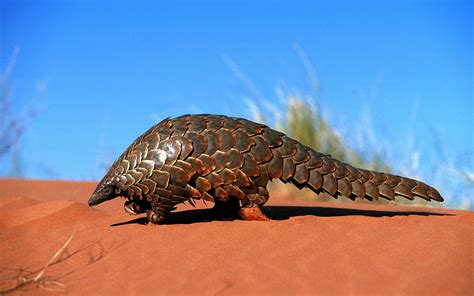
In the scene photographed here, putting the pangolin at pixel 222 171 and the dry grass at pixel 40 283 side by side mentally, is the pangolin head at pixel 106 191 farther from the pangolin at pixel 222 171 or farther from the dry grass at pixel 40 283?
the dry grass at pixel 40 283

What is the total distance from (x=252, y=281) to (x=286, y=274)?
10.6 inches

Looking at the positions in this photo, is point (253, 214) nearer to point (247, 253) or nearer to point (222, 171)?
point (222, 171)

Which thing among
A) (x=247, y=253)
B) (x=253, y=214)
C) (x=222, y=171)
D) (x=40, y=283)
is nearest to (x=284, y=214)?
(x=253, y=214)

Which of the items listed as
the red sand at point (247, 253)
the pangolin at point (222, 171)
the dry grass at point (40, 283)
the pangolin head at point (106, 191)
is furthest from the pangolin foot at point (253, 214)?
the dry grass at point (40, 283)

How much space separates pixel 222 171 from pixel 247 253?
103cm

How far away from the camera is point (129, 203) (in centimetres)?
583

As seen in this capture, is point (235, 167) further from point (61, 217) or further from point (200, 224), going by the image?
point (61, 217)

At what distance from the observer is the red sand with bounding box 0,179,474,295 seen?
3.82 metres

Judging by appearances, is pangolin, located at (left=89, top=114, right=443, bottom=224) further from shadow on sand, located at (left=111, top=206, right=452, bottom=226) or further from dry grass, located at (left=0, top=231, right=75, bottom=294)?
dry grass, located at (left=0, top=231, right=75, bottom=294)

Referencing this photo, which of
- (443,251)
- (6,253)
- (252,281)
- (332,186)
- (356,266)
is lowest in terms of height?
(6,253)

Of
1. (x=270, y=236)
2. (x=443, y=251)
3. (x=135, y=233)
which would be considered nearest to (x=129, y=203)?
(x=135, y=233)

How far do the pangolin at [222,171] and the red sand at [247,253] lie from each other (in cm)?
26

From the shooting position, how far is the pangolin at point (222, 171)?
5.25 metres

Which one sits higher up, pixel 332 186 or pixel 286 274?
pixel 332 186
